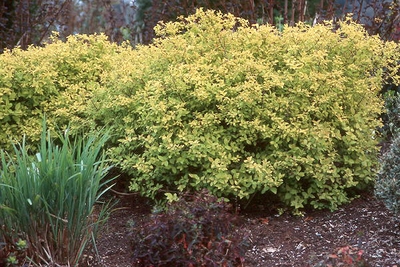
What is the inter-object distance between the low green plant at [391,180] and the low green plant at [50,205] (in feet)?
6.30

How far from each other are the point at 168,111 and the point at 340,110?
4.42 feet

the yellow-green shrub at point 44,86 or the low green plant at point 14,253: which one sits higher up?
the yellow-green shrub at point 44,86

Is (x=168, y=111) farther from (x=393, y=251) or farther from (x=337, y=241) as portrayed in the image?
(x=393, y=251)

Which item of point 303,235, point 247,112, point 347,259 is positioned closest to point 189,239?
point 347,259

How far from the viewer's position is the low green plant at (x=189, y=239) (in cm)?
377

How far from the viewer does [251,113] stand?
5.06 m

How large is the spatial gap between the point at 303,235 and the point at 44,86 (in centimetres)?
261

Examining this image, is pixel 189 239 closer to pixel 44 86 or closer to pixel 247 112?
pixel 247 112

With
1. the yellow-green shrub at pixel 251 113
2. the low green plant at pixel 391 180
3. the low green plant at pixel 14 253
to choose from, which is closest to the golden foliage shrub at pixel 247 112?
the yellow-green shrub at pixel 251 113

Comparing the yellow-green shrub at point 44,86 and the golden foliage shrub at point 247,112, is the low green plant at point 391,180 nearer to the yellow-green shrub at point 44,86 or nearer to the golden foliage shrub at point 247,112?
the golden foliage shrub at point 247,112

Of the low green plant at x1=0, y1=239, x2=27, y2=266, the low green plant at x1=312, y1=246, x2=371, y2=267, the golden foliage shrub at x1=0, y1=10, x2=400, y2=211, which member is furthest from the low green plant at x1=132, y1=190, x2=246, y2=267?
the golden foliage shrub at x1=0, y1=10, x2=400, y2=211

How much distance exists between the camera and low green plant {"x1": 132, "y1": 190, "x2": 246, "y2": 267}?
3771mm

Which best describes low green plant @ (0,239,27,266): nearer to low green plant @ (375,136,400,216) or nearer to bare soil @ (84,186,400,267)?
bare soil @ (84,186,400,267)

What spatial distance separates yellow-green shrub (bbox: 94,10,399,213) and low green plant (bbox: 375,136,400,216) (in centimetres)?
54
